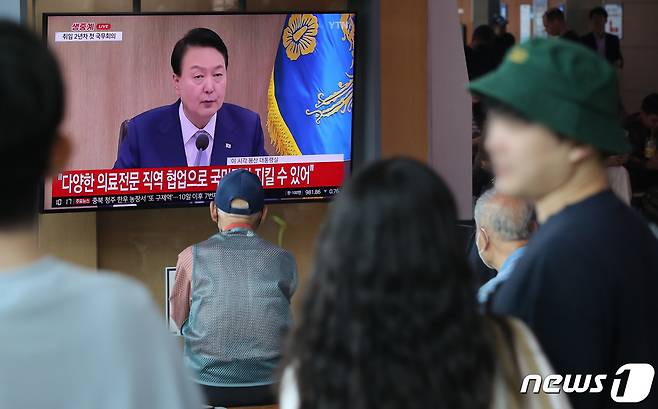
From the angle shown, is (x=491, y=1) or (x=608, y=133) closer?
(x=608, y=133)

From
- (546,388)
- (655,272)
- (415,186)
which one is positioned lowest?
(546,388)

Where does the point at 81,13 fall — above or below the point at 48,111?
above

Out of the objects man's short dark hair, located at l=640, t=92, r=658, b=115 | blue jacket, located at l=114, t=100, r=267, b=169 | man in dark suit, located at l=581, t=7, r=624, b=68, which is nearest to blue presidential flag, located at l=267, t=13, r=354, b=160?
blue jacket, located at l=114, t=100, r=267, b=169

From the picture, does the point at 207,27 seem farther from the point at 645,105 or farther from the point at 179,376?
the point at 645,105

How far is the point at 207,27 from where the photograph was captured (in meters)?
5.43

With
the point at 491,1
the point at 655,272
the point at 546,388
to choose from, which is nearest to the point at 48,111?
the point at 546,388

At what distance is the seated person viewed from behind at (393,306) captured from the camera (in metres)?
1.50

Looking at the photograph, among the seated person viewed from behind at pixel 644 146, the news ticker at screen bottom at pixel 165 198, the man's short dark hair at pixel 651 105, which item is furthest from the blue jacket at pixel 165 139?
the man's short dark hair at pixel 651 105

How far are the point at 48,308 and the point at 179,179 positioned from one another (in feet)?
13.5

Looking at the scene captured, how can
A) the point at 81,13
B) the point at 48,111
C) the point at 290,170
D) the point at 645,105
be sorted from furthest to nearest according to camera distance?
1. the point at 645,105
2. the point at 290,170
3. the point at 81,13
4. the point at 48,111

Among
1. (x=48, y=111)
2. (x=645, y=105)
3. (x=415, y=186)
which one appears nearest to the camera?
(x=48, y=111)

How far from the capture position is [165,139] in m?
5.42

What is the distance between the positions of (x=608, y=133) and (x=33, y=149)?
3.11ft

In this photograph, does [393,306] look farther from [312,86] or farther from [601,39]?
[601,39]
